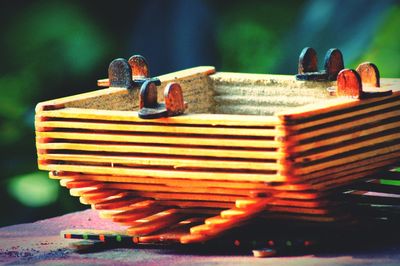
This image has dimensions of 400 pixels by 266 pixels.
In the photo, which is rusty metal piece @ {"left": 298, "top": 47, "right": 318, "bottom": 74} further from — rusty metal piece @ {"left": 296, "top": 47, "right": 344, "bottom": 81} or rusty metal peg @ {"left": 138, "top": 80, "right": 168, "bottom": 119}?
rusty metal peg @ {"left": 138, "top": 80, "right": 168, "bottom": 119}

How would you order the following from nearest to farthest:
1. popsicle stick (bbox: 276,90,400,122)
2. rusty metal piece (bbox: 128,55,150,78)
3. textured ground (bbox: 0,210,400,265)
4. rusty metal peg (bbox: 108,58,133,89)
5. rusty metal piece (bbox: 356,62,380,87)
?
popsicle stick (bbox: 276,90,400,122) → textured ground (bbox: 0,210,400,265) → rusty metal piece (bbox: 356,62,380,87) → rusty metal peg (bbox: 108,58,133,89) → rusty metal piece (bbox: 128,55,150,78)

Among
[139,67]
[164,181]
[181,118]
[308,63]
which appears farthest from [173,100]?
[308,63]

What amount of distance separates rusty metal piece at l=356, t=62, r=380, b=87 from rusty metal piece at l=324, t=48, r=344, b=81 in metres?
0.23

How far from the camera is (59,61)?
7883 mm

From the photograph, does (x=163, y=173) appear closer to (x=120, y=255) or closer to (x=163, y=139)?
(x=163, y=139)

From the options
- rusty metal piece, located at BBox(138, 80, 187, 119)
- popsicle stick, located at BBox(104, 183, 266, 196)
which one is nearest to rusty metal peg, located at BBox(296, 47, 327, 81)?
rusty metal piece, located at BBox(138, 80, 187, 119)

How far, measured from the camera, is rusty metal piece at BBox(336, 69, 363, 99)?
525cm

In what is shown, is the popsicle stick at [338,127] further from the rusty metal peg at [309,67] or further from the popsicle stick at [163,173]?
the rusty metal peg at [309,67]

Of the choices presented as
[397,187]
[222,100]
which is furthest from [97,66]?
[397,187]

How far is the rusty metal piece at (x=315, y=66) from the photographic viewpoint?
5836 millimetres

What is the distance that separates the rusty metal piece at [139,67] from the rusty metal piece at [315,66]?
2.09ft

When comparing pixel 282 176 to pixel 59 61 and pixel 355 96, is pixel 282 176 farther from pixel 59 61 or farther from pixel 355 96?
pixel 59 61

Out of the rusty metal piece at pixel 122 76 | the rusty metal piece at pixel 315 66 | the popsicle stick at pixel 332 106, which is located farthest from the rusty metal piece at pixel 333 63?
the rusty metal piece at pixel 122 76

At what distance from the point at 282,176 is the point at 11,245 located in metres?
1.29
